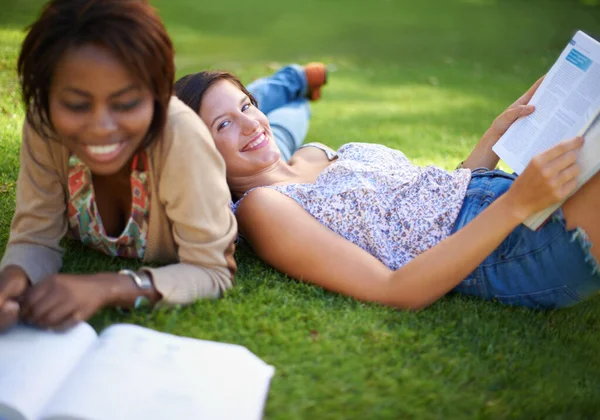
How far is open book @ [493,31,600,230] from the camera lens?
2268 millimetres

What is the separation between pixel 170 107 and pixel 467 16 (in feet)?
35.2

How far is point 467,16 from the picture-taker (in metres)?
12.0

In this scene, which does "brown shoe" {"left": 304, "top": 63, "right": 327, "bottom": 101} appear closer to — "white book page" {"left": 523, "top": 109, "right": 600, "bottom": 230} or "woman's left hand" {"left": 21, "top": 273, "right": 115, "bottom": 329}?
"white book page" {"left": 523, "top": 109, "right": 600, "bottom": 230}

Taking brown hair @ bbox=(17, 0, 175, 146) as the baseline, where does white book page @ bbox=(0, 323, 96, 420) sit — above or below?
below

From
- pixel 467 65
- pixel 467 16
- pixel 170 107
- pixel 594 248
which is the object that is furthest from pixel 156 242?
pixel 467 16

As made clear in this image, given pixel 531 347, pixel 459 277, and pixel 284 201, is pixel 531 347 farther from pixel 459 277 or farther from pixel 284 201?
pixel 284 201

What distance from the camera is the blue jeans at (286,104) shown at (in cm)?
418

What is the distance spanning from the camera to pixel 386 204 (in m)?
2.69

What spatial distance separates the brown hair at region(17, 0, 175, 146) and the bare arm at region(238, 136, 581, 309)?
709 millimetres

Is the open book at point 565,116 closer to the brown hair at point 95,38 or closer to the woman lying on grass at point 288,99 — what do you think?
the brown hair at point 95,38

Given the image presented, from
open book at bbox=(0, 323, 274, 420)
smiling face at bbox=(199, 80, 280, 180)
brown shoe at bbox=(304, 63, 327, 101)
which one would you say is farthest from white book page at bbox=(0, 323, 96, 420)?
brown shoe at bbox=(304, 63, 327, 101)

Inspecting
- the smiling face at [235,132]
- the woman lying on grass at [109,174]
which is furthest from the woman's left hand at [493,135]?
the woman lying on grass at [109,174]

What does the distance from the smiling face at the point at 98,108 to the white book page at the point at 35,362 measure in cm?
55

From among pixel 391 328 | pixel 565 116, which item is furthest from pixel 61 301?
pixel 565 116
